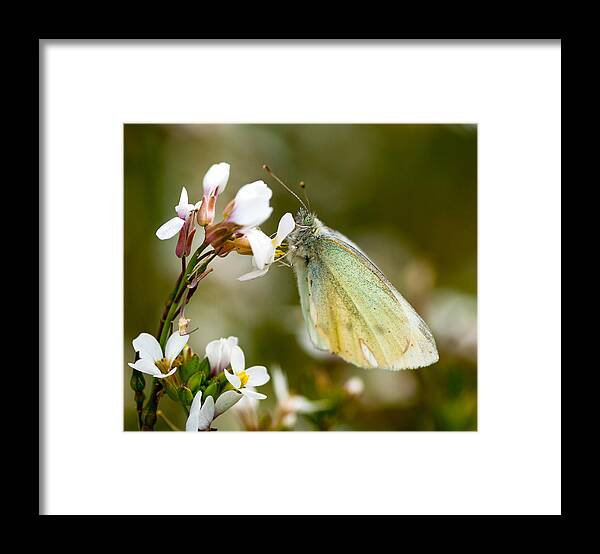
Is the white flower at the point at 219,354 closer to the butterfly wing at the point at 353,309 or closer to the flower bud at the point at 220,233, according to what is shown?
the flower bud at the point at 220,233

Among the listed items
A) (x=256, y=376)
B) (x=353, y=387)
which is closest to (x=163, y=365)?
(x=256, y=376)

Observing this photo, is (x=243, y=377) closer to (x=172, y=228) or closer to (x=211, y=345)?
(x=211, y=345)

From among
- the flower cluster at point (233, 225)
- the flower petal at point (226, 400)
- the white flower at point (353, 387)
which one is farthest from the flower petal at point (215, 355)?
the white flower at point (353, 387)

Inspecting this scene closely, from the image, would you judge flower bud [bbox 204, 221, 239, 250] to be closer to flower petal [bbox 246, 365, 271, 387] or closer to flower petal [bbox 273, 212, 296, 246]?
flower petal [bbox 273, 212, 296, 246]

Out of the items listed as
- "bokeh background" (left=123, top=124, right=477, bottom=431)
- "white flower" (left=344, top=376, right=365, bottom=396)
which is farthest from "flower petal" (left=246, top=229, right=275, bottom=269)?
"white flower" (left=344, top=376, right=365, bottom=396)

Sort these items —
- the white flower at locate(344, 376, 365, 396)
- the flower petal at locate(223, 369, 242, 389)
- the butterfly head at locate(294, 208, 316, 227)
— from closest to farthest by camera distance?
the flower petal at locate(223, 369, 242, 389)
the butterfly head at locate(294, 208, 316, 227)
the white flower at locate(344, 376, 365, 396)
